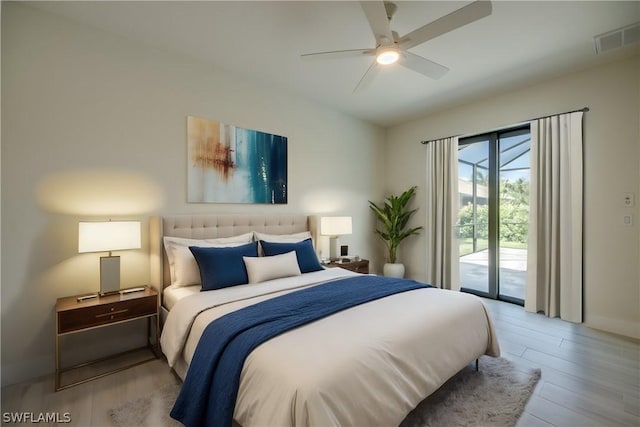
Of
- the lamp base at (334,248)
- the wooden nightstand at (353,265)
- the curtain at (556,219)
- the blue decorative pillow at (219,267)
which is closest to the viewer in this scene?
the blue decorative pillow at (219,267)

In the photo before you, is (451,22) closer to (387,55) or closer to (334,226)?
(387,55)

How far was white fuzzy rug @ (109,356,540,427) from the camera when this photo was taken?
5.57 feet

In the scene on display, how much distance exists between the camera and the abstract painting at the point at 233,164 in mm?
2969

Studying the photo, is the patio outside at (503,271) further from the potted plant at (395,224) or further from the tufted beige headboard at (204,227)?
the tufted beige headboard at (204,227)

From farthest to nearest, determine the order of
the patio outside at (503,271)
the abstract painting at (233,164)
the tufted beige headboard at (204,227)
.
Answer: the patio outside at (503,271) < the abstract painting at (233,164) < the tufted beige headboard at (204,227)

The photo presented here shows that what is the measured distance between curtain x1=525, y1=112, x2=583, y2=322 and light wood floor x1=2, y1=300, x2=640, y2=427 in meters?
0.56

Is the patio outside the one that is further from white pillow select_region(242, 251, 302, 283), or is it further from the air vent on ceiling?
white pillow select_region(242, 251, 302, 283)

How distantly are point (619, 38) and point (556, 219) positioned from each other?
179 cm

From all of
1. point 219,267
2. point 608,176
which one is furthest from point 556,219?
point 219,267

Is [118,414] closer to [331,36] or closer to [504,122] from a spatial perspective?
[331,36]

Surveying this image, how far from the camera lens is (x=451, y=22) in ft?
6.08

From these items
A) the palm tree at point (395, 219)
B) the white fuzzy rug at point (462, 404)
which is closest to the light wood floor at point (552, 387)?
the white fuzzy rug at point (462, 404)

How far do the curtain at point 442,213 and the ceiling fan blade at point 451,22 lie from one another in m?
2.52

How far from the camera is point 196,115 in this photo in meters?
2.98
